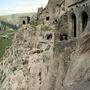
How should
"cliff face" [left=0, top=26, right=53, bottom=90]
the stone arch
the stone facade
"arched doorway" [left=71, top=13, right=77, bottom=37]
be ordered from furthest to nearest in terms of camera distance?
"cliff face" [left=0, top=26, right=53, bottom=90], "arched doorway" [left=71, top=13, right=77, bottom=37], the stone arch, the stone facade

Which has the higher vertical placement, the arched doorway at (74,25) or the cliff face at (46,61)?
the arched doorway at (74,25)

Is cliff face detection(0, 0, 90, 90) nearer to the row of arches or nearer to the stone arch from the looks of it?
the row of arches

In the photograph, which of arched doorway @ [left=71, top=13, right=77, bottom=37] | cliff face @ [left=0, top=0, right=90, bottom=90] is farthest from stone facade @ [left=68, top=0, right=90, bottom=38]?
cliff face @ [left=0, top=0, right=90, bottom=90]

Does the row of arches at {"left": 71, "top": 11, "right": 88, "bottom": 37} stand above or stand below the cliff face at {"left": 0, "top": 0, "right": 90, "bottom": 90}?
above

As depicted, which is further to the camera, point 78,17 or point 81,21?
point 81,21

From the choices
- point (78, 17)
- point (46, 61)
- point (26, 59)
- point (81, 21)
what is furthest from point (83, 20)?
point (26, 59)

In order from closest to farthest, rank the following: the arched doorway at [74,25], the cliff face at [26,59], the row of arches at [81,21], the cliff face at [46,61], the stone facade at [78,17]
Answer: the cliff face at [46,61] → the stone facade at [78,17] → the row of arches at [81,21] → the arched doorway at [74,25] → the cliff face at [26,59]

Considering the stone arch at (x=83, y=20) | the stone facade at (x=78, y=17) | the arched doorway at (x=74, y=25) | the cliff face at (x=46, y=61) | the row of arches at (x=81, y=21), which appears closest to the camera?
the cliff face at (x=46, y=61)

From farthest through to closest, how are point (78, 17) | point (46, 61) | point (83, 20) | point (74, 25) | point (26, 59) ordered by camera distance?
point (26, 59), point (74, 25), point (83, 20), point (78, 17), point (46, 61)

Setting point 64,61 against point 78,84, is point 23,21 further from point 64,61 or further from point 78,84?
point 78,84

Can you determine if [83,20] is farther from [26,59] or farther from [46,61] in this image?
[26,59]

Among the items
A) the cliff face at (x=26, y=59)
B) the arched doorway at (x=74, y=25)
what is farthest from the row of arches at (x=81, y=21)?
the cliff face at (x=26, y=59)

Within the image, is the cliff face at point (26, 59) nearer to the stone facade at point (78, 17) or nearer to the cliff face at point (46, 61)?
the cliff face at point (46, 61)

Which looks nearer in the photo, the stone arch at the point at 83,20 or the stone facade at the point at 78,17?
the stone facade at the point at 78,17
